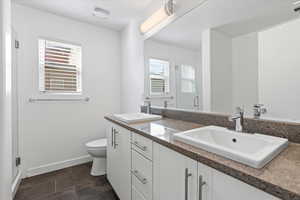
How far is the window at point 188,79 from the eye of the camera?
4.91ft

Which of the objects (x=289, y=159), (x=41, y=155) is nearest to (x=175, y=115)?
(x=289, y=159)

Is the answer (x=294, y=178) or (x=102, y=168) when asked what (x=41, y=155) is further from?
(x=294, y=178)

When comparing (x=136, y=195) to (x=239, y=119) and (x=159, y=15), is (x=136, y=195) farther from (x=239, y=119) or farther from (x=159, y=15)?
(x=159, y=15)

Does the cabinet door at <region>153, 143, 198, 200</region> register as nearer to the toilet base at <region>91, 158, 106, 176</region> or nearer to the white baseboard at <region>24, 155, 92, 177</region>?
the toilet base at <region>91, 158, 106, 176</region>

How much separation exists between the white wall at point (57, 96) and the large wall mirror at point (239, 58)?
1.36 metres

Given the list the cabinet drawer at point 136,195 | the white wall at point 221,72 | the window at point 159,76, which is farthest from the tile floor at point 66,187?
the white wall at point 221,72

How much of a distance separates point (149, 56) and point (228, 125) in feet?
4.50

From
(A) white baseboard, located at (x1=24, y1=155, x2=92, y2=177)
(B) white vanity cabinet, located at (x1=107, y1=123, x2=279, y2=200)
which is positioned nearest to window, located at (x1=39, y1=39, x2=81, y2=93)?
(A) white baseboard, located at (x1=24, y1=155, x2=92, y2=177)

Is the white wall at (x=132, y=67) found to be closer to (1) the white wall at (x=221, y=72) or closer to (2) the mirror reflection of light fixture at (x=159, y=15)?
(2) the mirror reflection of light fixture at (x=159, y=15)

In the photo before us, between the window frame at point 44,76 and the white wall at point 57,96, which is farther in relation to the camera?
the window frame at point 44,76

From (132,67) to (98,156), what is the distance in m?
1.39

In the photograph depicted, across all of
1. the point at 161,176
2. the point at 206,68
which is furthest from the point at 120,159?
the point at 206,68

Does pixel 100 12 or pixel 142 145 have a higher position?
pixel 100 12

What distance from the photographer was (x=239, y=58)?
1072 millimetres
